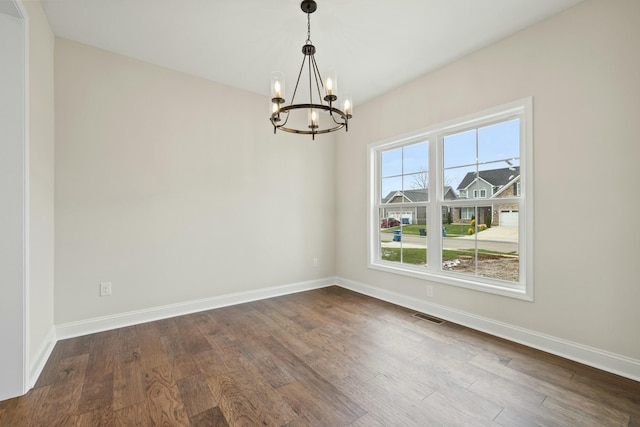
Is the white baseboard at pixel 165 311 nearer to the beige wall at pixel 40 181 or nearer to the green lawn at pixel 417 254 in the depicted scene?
the beige wall at pixel 40 181

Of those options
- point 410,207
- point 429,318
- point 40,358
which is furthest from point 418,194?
point 40,358

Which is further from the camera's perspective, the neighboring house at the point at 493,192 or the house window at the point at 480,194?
the house window at the point at 480,194

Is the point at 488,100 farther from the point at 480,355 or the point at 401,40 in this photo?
the point at 480,355

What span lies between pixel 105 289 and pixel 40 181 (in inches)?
47.6

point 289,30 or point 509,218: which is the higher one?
point 289,30

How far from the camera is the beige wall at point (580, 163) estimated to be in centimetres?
204

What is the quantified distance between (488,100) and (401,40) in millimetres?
1061

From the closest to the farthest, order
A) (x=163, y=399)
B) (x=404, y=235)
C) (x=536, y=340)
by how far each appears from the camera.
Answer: (x=163, y=399), (x=536, y=340), (x=404, y=235)

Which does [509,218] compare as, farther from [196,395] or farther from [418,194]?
[196,395]

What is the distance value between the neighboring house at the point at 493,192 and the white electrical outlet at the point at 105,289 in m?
3.83

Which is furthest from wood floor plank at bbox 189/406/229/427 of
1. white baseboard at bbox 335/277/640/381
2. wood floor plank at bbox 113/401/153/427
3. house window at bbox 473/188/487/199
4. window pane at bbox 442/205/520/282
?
house window at bbox 473/188/487/199

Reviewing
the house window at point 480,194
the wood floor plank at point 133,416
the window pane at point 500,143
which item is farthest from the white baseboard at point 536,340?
the wood floor plank at point 133,416

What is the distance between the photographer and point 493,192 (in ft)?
9.33

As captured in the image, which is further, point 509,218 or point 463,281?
point 463,281
